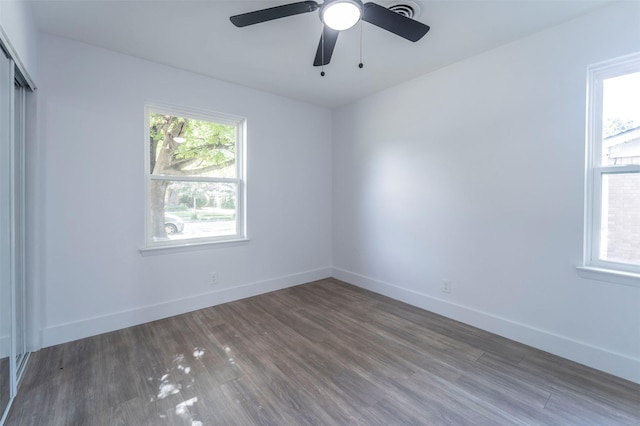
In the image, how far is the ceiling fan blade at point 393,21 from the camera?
1640 millimetres

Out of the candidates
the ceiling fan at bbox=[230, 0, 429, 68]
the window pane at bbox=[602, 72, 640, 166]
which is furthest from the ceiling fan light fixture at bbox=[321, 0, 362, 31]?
the window pane at bbox=[602, 72, 640, 166]

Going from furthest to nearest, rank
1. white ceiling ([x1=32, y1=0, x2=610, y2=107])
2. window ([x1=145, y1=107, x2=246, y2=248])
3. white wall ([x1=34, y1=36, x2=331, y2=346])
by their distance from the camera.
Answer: window ([x1=145, y1=107, x2=246, y2=248]) → white wall ([x1=34, y1=36, x2=331, y2=346]) → white ceiling ([x1=32, y1=0, x2=610, y2=107])

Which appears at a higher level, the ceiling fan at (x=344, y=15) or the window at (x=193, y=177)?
the ceiling fan at (x=344, y=15)

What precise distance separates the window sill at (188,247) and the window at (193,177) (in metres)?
0.05

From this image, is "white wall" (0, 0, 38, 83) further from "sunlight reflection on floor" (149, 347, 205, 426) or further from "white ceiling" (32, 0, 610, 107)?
"sunlight reflection on floor" (149, 347, 205, 426)

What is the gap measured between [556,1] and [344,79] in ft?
6.10

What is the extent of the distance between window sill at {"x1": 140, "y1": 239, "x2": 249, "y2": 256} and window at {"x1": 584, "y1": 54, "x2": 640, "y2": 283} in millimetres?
3346

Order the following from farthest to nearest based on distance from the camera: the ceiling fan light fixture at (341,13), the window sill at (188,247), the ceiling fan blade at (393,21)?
the window sill at (188,247) → the ceiling fan blade at (393,21) → the ceiling fan light fixture at (341,13)

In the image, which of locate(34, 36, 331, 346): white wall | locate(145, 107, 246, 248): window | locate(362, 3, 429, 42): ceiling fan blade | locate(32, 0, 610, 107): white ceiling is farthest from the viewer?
locate(145, 107, 246, 248): window

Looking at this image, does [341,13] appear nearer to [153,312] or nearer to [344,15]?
[344,15]

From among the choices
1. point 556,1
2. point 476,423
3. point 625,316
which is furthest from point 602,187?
point 476,423

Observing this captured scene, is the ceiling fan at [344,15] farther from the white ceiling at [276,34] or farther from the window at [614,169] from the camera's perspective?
the window at [614,169]

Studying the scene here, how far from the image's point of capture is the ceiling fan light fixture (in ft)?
5.03

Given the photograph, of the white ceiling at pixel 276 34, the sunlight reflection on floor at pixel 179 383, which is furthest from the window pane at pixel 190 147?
the sunlight reflection on floor at pixel 179 383
